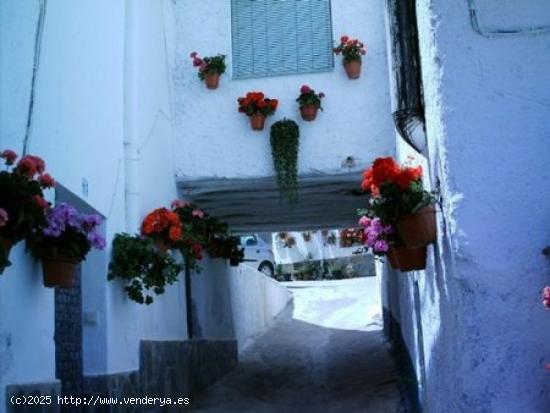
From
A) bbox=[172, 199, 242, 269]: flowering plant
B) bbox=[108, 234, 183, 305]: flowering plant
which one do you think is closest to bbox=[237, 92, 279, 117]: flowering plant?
bbox=[172, 199, 242, 269]: flowering plant

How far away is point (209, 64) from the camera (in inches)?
379

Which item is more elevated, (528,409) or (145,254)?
(145,254)

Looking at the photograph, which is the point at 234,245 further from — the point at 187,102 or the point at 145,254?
the point at 145,254

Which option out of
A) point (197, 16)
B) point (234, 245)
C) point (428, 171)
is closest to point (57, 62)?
point (428, 171)

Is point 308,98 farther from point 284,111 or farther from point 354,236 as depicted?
point 354,236

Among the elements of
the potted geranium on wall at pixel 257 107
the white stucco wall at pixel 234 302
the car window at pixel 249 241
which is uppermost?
the potted geranium on wall at pixel 257 107

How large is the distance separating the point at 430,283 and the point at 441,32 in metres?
2.12

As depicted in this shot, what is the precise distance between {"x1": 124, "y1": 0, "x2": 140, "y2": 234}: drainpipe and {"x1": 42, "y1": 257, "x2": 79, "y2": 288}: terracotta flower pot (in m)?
2.67

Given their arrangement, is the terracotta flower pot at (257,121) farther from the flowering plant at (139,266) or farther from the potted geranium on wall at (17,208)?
the potted geranium on wall at (17,208)

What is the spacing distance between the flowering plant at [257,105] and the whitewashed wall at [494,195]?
470 cm

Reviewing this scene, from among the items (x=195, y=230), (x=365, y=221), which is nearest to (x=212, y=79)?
(x=195, y=230)

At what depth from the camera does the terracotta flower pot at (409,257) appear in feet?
17.4

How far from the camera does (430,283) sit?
583 centimetres

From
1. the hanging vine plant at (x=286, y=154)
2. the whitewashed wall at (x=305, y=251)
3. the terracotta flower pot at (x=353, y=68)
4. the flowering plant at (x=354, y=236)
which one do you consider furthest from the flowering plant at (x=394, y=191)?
the whitewashed wall at (x=305, y=251)
